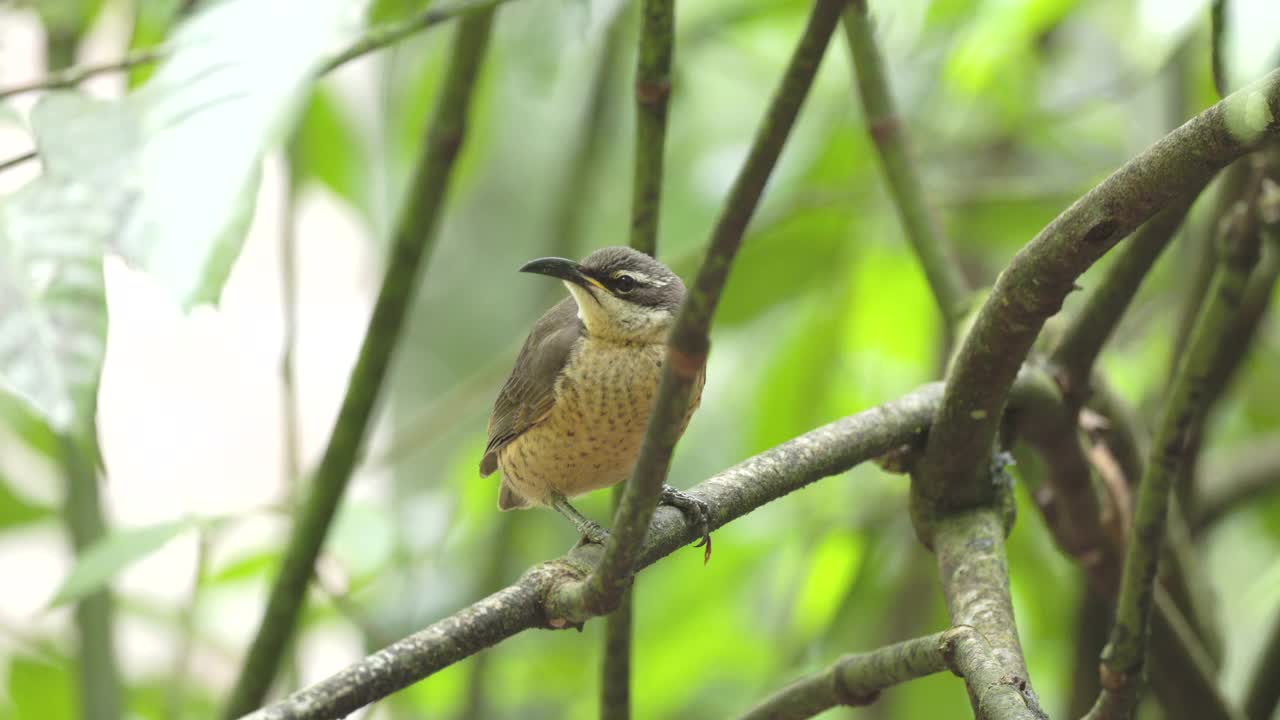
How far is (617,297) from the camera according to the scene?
10.0 feet

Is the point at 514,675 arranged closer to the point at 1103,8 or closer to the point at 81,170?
the point at 1103,8

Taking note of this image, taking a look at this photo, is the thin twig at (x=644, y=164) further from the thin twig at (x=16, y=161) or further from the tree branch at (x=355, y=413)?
the thin twig at (x=16, y=161)

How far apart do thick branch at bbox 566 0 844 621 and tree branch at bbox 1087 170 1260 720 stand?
35.4 inches

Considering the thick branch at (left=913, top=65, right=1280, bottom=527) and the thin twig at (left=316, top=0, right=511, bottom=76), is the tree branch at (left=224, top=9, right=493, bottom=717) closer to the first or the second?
the thin twig at (left=316, top=0, right=511, bottom=76)

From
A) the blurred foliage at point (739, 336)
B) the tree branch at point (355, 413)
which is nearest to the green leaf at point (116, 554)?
the tree branch at point (355, 413)

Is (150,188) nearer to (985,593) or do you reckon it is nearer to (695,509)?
(695,509)

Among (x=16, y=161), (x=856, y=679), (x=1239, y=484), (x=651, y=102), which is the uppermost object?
(x=651, y=102)

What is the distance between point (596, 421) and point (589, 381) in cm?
9

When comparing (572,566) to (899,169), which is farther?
(899,169)

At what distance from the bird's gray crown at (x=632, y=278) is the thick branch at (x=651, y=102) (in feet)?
2.02

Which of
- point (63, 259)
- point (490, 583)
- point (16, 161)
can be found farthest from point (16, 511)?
point (63, 259)

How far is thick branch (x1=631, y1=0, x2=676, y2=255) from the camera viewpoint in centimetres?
205

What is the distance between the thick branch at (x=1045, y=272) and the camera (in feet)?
4.61

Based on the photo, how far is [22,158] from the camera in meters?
1.52
